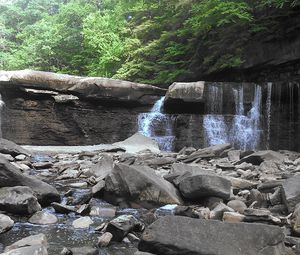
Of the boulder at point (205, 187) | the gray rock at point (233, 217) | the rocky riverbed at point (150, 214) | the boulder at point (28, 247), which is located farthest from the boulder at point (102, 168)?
the boulder at point (28, 247)

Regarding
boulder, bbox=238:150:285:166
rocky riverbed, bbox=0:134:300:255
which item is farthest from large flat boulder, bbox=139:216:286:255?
boulder, bbox=238:150:285:166

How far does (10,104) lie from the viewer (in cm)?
1484

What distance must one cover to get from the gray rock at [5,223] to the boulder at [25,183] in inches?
35.7

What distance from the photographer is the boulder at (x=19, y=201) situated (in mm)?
4250

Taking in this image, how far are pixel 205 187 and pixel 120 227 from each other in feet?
5.05

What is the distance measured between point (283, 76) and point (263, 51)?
141 centimetres

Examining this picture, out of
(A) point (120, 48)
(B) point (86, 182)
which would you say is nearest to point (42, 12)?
(A) point (120, 48)

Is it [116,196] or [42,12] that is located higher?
[42,12]

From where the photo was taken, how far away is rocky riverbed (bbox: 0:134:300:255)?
2.96 m

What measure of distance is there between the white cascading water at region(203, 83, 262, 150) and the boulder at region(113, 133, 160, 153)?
218 cm

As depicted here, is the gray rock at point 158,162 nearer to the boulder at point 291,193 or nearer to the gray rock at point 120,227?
the boulder at point 291,193

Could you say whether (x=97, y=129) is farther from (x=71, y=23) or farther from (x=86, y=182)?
(x=71, y=23)

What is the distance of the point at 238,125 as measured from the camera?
13492mm

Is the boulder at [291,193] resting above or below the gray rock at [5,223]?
above
